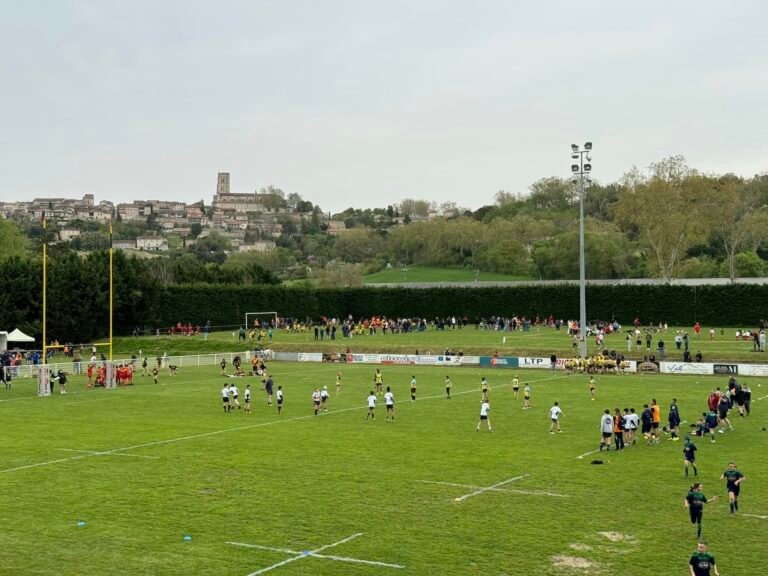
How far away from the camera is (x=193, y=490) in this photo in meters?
24.0

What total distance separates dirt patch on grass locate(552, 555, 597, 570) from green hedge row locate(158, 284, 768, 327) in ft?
226

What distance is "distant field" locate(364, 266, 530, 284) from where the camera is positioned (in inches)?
5846

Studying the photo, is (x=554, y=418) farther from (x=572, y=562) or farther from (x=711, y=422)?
(x=572, y=562)

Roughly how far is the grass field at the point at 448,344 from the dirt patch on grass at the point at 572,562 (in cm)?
4585

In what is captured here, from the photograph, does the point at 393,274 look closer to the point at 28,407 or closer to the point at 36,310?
the point at 36,310

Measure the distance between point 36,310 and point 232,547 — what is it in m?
68.2

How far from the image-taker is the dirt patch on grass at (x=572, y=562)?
56.0 feet

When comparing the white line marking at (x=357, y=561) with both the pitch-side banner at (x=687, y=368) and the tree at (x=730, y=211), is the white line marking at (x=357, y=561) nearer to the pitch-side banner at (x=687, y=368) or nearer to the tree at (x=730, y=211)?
the pitch-side banner at (x=687, y=368)

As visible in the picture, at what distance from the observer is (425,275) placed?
158m

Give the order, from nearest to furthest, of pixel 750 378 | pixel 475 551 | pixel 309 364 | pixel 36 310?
pixel 475 551 → pixel 750 378 → pixel 309 364 → pixel 36 310

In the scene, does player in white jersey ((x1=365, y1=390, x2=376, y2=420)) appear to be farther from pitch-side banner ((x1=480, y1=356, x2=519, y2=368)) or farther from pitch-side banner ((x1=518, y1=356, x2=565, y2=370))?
pitch-side banner ((x1=480, y1=356, x2=519, y2=368))

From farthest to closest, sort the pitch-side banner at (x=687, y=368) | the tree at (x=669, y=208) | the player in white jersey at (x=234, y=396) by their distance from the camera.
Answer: the tree at (x=669, y=208) < the pitch-side banner at (x=687, y=368) < the player in white jersey at (x=234, y=396)

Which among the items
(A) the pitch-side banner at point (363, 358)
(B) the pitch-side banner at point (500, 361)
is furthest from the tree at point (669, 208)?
(A) the pitch-side banner at point (363, 358)

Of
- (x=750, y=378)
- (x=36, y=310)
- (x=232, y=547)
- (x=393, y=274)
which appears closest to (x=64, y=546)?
(x=232, y=547)
